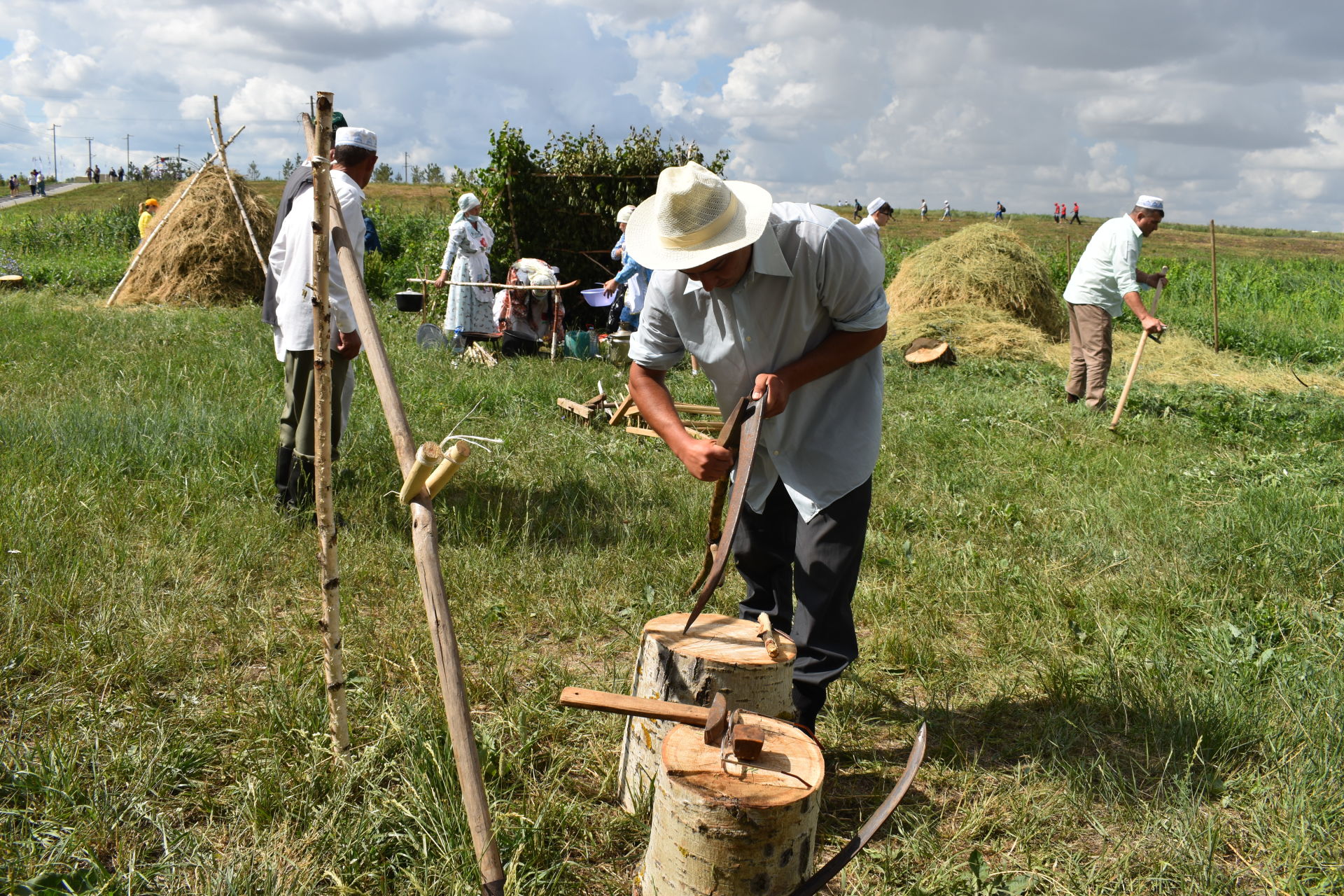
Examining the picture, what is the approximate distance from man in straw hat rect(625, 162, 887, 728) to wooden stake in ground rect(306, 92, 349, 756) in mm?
875

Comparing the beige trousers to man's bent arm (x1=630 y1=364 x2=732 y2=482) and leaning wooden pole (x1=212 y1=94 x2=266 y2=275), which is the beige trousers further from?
leaning wooden pole (x1=212 y1=94 x2=266 y2=275)

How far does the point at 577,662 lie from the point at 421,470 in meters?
1.83

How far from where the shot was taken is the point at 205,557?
13.4ft

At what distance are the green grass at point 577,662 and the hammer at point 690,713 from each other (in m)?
0.57

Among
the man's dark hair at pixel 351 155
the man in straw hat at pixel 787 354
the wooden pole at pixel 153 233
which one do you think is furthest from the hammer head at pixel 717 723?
the wooden pole at pixel 153 233

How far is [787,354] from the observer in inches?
110

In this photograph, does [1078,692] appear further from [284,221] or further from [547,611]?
[284,221]

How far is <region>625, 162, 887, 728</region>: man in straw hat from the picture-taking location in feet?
8.32

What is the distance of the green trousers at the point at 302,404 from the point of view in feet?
15.4

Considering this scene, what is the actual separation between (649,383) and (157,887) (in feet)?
6.42

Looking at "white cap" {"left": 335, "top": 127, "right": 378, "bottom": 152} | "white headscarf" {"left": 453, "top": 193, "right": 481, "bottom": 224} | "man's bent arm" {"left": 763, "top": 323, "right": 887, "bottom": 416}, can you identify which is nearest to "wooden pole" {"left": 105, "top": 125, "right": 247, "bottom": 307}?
"white headscarf" {"left": 453, "top": 193, "right": 481, "bottom": 224}

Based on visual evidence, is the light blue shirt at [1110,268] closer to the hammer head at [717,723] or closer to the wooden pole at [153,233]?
the hammer head at [717,723]

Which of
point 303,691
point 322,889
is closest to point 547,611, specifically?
point 303,691

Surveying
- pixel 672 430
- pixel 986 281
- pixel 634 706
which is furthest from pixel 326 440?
pixel 986 281
